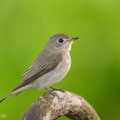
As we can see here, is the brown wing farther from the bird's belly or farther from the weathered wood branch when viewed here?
the weathered wood branch

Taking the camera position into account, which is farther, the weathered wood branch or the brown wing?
the brown wing

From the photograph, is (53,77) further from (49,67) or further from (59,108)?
(59,108)

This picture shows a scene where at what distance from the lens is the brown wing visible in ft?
16.3

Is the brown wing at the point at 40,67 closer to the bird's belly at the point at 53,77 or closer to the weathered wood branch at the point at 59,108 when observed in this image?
the bird's belly at the point at 53,77

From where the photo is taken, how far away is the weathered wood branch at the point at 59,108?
10.3 feet

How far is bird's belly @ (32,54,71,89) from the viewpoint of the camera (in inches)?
197

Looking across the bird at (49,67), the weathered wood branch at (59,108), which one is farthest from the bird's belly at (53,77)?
the weathered wood branch at (59,108)

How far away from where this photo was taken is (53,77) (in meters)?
5.07

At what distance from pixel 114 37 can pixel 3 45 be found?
1.18 meters

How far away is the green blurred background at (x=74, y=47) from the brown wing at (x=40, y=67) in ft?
0.36

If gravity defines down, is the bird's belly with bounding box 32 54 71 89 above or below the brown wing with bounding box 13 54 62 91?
below

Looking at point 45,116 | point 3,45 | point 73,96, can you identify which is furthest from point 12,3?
point 45,116

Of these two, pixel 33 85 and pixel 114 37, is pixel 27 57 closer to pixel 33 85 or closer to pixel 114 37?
pixel 33 85

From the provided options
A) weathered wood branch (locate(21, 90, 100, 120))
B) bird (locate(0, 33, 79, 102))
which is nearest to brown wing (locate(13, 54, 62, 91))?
bird (locate(0, 33, 79, 102))
